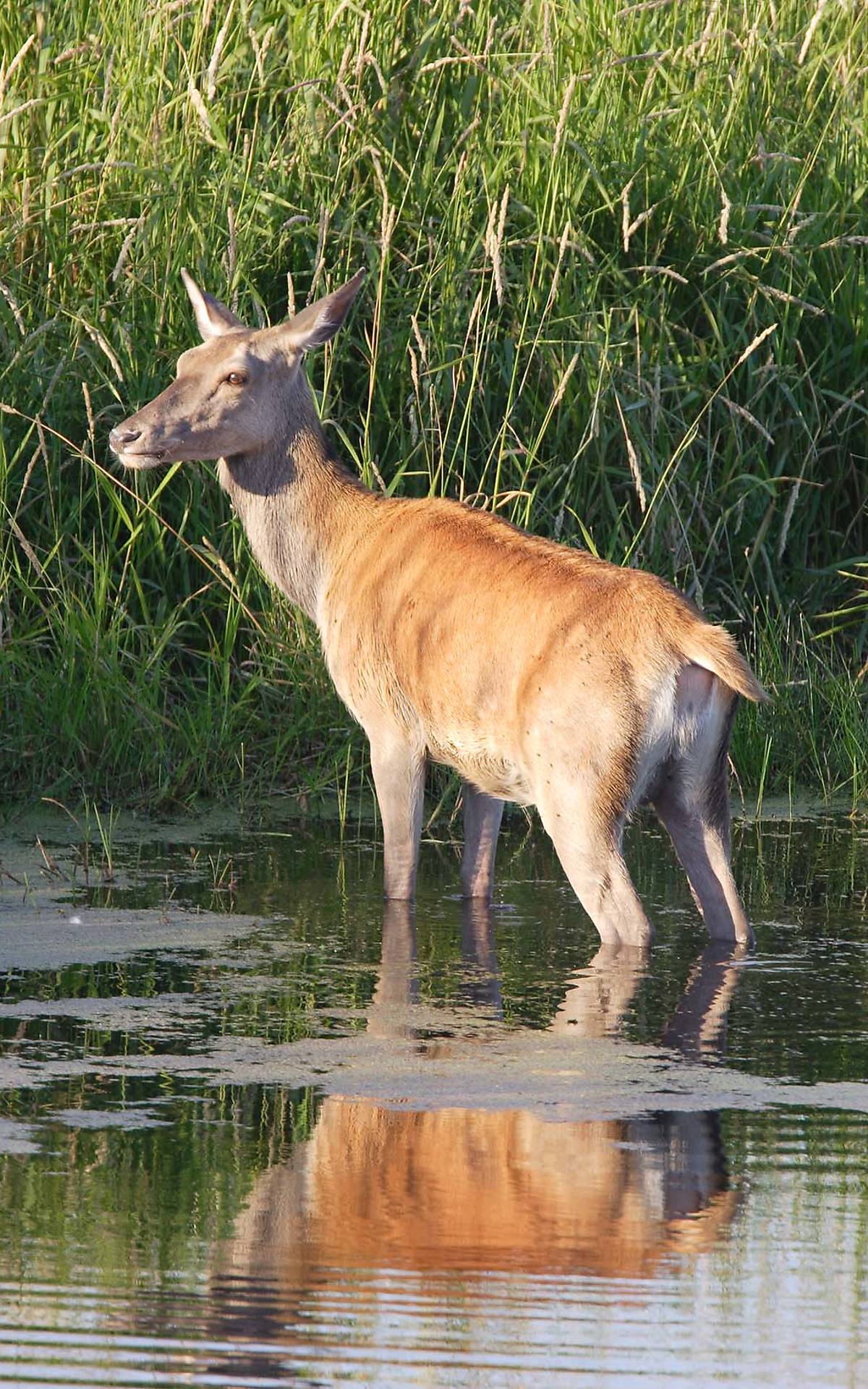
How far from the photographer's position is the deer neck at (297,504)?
7.79m

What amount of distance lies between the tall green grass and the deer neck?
739 millimetres

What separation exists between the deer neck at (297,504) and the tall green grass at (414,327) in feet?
2.42

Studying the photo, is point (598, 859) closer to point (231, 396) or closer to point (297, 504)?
point (297, 504)

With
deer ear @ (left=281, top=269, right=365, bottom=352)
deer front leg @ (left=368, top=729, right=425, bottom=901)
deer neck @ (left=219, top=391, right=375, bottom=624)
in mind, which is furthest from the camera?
deer neck @ (left=219, top=391, right=375, bottom=624)

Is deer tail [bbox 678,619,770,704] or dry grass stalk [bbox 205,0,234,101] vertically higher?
dry grass stalk [bbox 205,0,234,101]

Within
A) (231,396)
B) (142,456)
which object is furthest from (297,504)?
(142,456)

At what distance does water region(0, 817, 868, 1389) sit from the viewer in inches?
143

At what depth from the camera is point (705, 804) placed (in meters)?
6.52

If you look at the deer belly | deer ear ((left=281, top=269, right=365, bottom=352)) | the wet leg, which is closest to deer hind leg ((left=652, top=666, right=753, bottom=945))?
the wet leg

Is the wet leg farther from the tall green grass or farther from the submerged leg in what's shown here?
the tall green grass

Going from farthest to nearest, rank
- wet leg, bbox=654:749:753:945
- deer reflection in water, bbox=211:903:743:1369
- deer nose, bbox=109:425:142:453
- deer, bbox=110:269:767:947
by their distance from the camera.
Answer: deer nose, bbox=109:425:142:453 < wet leg, bbox=654:749:753:945 < deer, bbox=110:269:767:947 < deer reflection in water, bbox=211:903:743:1369

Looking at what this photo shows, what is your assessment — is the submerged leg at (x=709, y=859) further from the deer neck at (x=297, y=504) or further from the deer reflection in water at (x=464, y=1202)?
the deer neck at (x=297, y=504)

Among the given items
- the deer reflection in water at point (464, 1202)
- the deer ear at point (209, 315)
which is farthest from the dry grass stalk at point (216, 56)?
the deer reflection in water at point (464, 1202)

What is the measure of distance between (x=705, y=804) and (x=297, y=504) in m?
2.11
